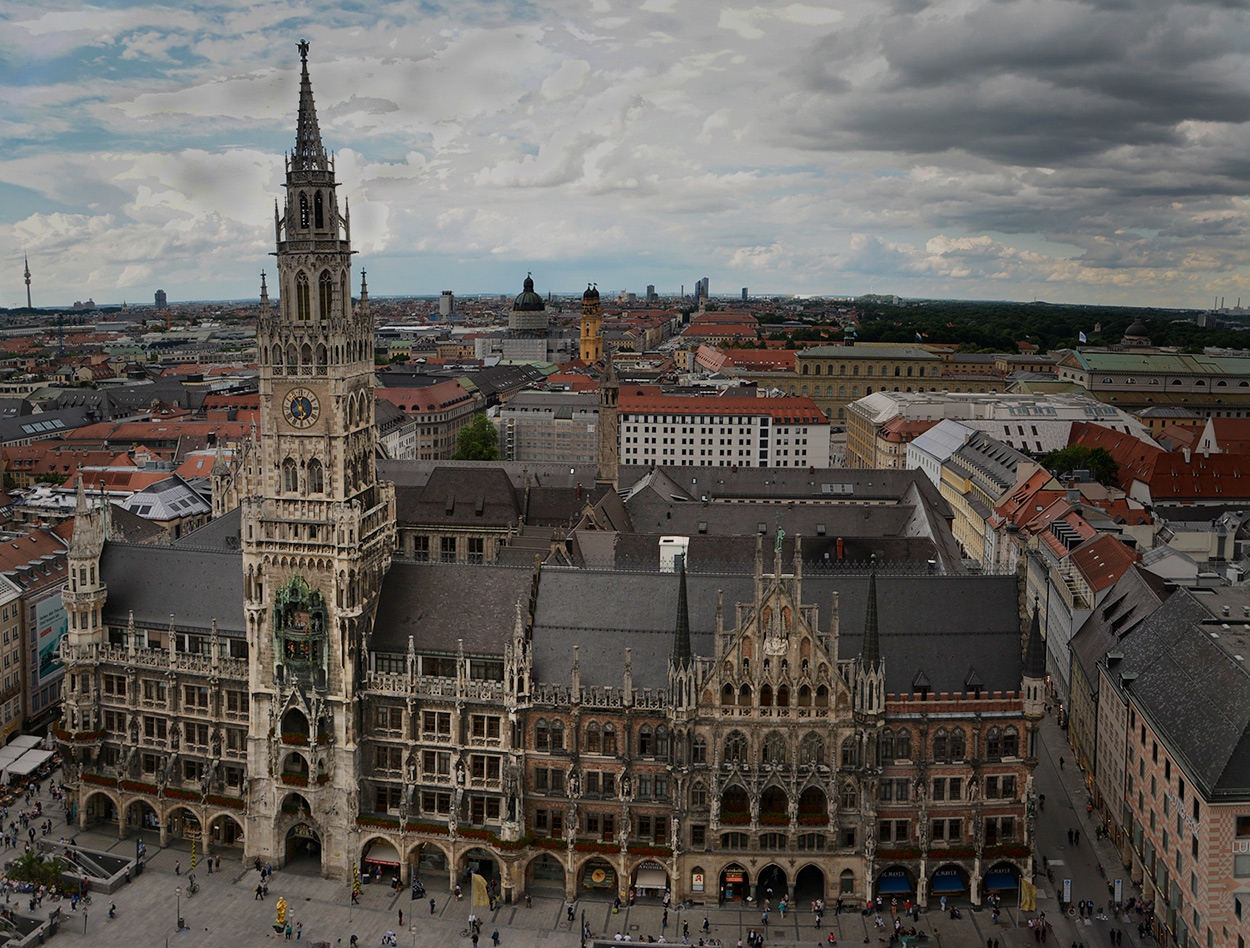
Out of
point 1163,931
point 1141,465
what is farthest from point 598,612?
point 1141,465

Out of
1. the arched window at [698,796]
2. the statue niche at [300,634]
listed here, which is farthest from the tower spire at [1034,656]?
the statue niche at [300,634]

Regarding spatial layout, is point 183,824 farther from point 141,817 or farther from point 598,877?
point 598,877

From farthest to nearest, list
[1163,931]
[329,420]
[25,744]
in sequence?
[25,744]
[329,420]
[1163,931]

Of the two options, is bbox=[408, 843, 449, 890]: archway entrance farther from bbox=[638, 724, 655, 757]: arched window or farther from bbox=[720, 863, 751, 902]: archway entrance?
bbox=[720, 863, 751, 902]: archway entrance

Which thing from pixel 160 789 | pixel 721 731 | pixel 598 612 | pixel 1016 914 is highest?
pixel 598 612

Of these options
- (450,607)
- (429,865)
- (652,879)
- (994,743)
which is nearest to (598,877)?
(652,879)

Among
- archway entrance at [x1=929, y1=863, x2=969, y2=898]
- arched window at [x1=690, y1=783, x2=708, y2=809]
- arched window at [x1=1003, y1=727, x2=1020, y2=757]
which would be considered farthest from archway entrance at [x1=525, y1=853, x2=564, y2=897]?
arched window at [x1=1003, y1=727, x2=1020, y2=757]

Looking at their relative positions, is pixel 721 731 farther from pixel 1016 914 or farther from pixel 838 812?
pixel 1016 914
